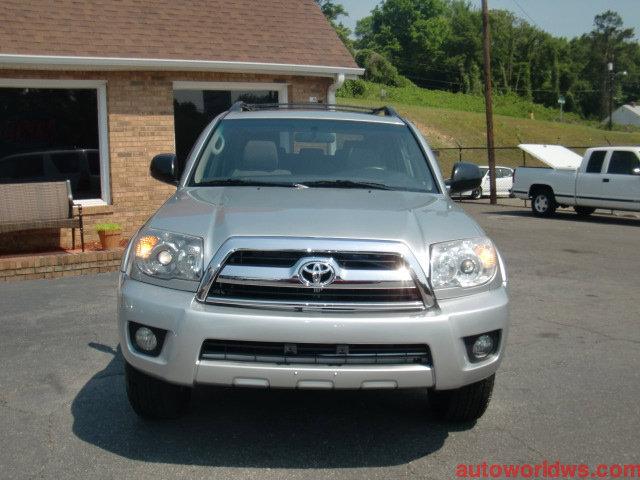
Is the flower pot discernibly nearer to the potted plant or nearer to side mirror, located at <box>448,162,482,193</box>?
the potted plant

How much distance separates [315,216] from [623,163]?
16855mm

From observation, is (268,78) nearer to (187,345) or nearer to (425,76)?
(187,345)

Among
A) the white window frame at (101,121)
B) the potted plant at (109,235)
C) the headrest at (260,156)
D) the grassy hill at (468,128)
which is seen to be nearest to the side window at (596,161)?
the white window frame at (101,121)

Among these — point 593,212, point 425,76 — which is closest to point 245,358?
point 593,212

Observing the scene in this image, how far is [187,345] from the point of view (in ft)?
13.1

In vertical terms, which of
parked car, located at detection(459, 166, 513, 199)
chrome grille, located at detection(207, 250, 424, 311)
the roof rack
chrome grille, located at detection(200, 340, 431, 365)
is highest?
the roof rack

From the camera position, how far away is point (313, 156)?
5645mm

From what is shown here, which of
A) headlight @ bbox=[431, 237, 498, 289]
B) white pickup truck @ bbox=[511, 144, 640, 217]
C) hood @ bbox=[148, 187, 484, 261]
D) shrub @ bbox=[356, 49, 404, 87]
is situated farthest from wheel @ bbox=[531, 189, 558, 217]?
shrub @ bbox=[356, 49, 404, 87]

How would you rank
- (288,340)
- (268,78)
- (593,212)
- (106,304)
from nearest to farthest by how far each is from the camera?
(288,340) → (106,304) → (268,78) → (593,212)

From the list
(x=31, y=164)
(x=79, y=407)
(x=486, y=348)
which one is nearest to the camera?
(x=486, y=348)

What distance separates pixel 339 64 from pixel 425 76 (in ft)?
281

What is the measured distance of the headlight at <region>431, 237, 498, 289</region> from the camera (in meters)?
4.17

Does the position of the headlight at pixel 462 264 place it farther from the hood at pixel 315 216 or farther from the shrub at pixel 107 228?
the shrub at pixel 107 228

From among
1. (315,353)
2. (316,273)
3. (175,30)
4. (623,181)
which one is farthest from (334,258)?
(623,181)
